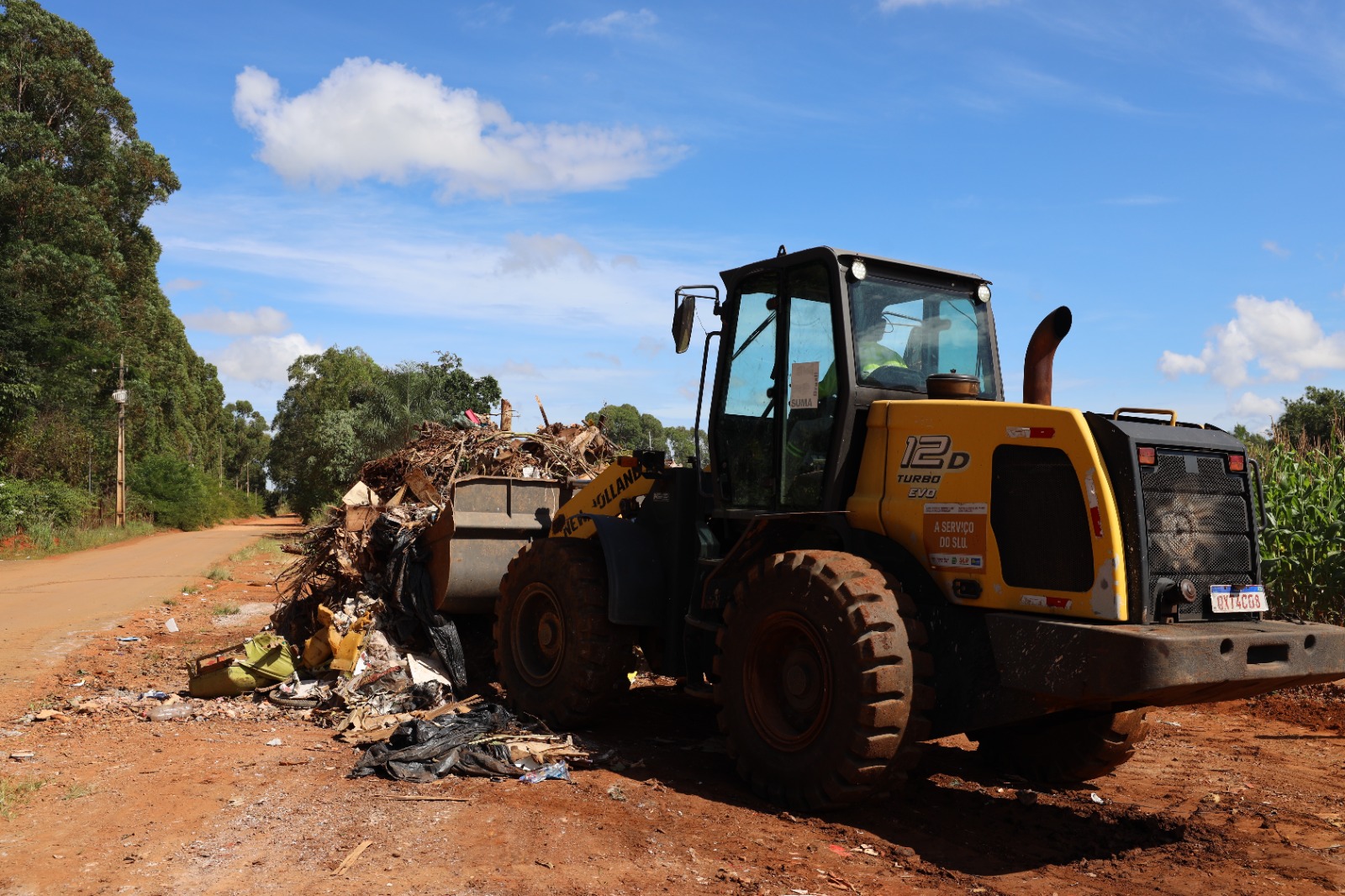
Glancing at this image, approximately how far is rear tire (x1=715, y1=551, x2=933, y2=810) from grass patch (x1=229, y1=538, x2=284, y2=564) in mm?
20854

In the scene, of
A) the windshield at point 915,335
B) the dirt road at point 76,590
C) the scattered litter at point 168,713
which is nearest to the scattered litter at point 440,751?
the scattered litter at point 168,713

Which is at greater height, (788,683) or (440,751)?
(788,683)

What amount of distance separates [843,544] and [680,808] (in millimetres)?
1740

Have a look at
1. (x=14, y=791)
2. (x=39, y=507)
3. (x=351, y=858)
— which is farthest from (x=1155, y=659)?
(x=39, y=507)

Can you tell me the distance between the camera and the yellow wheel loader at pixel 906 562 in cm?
521

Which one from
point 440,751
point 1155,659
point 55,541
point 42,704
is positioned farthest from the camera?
point 55,541

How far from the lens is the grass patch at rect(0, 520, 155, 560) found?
2586cm

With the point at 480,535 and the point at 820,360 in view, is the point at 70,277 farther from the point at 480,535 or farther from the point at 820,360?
the point at 820,360

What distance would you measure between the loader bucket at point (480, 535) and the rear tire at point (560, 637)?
73 cm

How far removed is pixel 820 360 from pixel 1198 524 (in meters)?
2.25

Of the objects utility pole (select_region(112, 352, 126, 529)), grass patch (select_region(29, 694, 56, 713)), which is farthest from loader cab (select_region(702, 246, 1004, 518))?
utility pole (select_region(112, 352, 126, 529))

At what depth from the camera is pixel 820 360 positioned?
6.50 metres

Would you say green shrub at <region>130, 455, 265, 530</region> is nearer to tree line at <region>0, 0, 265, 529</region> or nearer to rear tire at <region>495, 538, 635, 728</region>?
tree line at <region>0, 0, 265, 529</region>

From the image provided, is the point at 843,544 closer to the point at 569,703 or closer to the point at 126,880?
the point at 569,703
